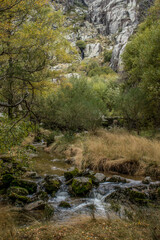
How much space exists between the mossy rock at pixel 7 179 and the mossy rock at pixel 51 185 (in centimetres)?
126

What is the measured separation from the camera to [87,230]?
3465 mm

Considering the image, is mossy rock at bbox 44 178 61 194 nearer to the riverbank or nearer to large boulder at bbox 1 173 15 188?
the riverbank

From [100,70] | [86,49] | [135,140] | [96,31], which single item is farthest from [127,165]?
[96,31]

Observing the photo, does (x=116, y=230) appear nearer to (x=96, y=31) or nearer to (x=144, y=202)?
(x=144, y=202)

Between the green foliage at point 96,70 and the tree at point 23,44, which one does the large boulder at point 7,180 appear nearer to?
the tree at point 23,44

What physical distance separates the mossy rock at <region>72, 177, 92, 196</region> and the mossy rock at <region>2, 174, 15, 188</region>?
2296 mm

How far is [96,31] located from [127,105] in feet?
296

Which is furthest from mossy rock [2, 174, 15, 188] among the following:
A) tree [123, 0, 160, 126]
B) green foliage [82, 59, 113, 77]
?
green foliage [82, 59, 113, 77]

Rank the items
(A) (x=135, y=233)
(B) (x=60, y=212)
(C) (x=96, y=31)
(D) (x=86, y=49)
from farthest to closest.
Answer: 1. (C) (x=96, y=31)
2. (D) (x=86, y=49)
3. (B) (x=60, y=212)
4. (A) (x=135, y=233)

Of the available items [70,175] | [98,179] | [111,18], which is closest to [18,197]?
[70,175]

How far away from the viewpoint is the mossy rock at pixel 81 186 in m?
6.29

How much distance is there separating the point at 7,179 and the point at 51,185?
1.62m

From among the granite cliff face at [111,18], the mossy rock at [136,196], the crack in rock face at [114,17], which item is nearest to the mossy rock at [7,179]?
the mossy rock at [136,196]

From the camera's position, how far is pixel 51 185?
6.58 meters
